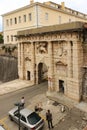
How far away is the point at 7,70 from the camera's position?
100 ft

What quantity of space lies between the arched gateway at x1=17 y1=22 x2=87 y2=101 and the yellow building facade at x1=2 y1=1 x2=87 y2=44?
420 inches

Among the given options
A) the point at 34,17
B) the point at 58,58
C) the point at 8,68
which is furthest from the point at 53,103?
the point at 34,17

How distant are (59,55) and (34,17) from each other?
16666mm

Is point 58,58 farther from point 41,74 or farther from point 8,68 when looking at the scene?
point 8,68

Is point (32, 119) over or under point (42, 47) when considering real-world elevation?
under

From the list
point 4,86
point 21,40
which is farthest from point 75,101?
point 21,40

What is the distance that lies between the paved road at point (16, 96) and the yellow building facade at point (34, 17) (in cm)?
1492

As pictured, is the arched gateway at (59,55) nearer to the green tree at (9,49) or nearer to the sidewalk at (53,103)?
the sidewalk at (53,103)

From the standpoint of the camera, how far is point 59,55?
17.6 m

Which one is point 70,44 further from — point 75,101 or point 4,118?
point 4,118

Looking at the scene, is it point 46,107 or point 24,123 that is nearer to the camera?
point 24,123

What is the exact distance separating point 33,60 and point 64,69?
5.39 metres

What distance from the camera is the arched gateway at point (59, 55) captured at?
15812 millimetres

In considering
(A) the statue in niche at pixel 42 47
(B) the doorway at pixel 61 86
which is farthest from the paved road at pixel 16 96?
(A) the statue in niche at pixel 42 47
